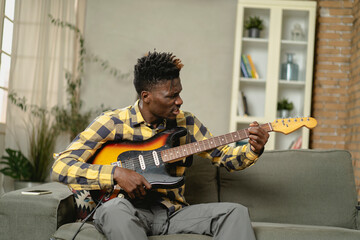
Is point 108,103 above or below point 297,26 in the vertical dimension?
below

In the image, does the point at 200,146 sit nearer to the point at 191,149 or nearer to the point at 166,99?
the point at 191,149

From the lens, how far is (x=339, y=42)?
4.13 metres

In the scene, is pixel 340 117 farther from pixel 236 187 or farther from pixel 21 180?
pixel 21 180

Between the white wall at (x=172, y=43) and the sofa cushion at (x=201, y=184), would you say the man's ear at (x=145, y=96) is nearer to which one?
the sofa cushion at (x=201, y=184)

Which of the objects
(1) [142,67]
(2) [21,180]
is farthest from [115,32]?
(1) [142,67]

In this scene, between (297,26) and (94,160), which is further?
(297,26)

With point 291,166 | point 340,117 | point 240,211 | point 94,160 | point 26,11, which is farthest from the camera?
point 340,117

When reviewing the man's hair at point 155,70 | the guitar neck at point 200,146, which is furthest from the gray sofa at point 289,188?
the man's hair at point 155,70

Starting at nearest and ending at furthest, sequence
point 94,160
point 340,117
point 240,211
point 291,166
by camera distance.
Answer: point 240,211 → point 94,160 → point 291,166 → point 340,117

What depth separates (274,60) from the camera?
164 inches

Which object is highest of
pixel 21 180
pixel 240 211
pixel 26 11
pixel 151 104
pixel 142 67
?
pixel 26 11

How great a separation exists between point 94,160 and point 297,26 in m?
3.04

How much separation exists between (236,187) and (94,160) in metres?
0.79

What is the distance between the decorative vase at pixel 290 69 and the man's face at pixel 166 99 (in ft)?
8.23
